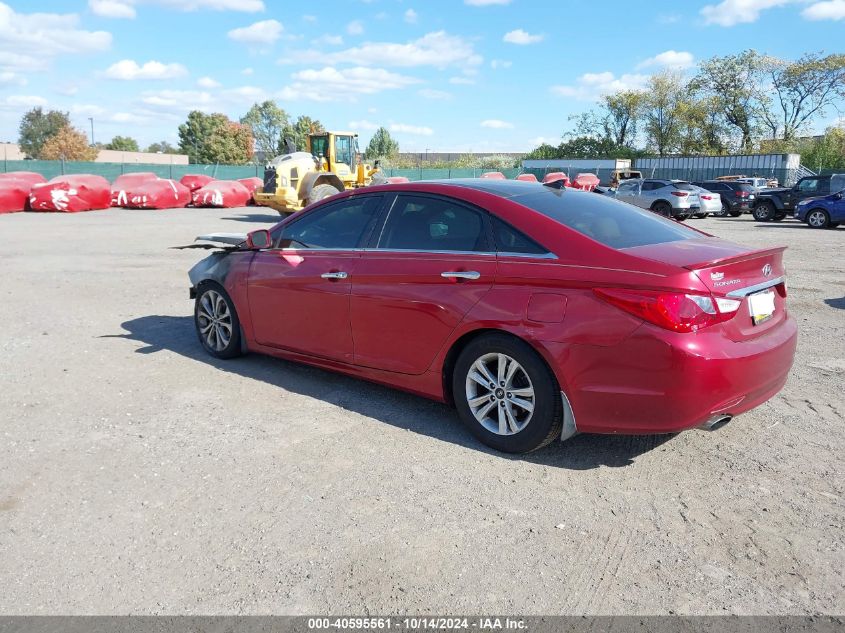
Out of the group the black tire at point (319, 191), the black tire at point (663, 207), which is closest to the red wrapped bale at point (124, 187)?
the black tire at point (319, 191)

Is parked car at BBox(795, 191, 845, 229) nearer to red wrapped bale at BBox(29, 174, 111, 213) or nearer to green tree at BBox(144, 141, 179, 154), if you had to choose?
red wrapped bale at BBox(29, 174, 111, 213)

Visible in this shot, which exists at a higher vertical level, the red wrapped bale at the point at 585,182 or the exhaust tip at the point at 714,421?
the red wrapped bale at the point at 585,182

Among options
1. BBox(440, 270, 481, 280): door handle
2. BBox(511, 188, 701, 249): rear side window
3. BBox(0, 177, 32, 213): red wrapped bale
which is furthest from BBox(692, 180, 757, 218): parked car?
BBox(440, 270, 481, 280): door handle

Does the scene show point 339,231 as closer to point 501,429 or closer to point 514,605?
point 501,429

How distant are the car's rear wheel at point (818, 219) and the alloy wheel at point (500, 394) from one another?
2333 cm

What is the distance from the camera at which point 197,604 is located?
283 cm

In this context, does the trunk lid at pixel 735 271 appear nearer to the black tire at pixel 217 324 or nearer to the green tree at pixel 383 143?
the black tire at pixel 217 324

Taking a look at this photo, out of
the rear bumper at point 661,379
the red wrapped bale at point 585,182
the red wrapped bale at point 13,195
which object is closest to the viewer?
the rear bumper at point 661,379

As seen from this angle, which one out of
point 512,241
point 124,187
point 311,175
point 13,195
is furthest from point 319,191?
point 512,241

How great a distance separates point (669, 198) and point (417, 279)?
80.1 ft

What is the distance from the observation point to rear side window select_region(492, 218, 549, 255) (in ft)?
13.5

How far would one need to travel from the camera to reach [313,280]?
522 cm

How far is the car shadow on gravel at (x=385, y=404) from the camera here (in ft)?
13.9

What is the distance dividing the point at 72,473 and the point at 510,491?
2.48 metres
